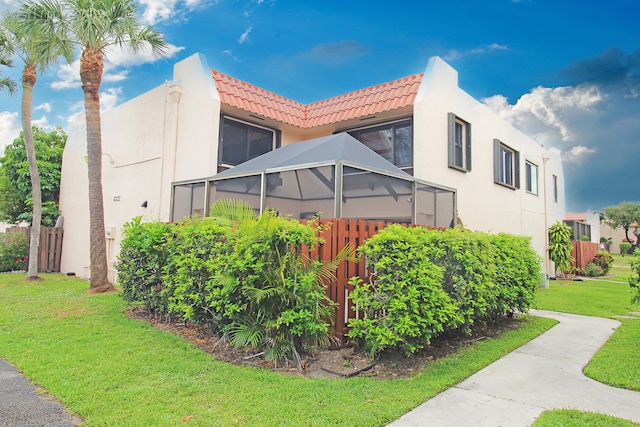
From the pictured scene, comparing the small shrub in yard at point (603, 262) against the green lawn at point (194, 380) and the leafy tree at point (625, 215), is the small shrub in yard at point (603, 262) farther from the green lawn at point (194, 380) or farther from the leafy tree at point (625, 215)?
the leafy tree at point (625, 215)

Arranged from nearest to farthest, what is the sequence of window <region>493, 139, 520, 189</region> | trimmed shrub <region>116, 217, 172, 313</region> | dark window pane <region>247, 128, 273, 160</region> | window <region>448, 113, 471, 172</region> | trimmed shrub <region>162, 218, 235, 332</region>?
Answer: trimmed shrub <region>162, 218, 235, 332</region>
trimmed shrub <region>116, 217, 172, 313</region>
window <region>448, 113, 471, 172</region>
dark window pane <region>247, 128, 273, 160</region>
window <region>493, 139, 520, 189</region>

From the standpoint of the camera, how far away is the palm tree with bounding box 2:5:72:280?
413 inches

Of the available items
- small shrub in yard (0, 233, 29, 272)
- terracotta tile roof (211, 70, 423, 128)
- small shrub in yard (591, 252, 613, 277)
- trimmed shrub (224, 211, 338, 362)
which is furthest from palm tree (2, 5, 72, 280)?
small shrub in yard (591, 252, 613, 277)

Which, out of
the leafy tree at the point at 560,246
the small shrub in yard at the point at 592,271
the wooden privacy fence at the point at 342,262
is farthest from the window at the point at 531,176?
the wooden privacy fence at the point at 342,262

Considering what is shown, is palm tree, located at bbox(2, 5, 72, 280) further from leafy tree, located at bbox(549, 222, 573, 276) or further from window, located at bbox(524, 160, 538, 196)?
leafy tree, located at bbox(549, 222, 573, 276)

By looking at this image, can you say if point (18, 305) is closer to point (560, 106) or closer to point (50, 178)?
point (50, 178)

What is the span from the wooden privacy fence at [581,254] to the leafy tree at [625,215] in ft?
103

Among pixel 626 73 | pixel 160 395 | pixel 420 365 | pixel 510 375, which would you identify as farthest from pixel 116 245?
pixel 626 73

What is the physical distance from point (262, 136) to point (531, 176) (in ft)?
39.7

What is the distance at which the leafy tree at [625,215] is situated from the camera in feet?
147

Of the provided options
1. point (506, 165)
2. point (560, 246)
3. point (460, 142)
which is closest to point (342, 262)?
A: point (460, 142)

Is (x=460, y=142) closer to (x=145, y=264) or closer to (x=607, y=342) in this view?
(x=607, y=342)

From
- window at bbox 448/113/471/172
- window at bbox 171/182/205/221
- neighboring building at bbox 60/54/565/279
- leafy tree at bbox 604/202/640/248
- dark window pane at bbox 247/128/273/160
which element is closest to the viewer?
window at bbox 171/182/205/221

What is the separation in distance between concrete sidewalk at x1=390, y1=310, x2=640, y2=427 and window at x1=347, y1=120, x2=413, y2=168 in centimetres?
584
